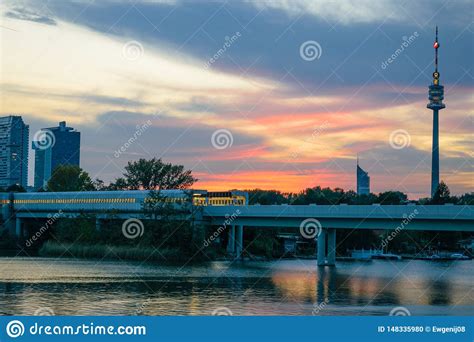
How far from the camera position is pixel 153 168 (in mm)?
148750

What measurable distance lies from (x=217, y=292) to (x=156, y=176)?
3898 inches

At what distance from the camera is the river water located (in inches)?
1639

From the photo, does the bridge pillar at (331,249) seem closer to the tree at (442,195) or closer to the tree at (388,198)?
the tree at (388,198)

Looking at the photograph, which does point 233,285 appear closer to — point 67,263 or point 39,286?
point 39,286

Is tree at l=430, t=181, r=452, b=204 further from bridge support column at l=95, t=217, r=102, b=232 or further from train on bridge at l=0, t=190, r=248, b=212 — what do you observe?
bridge support column at l=95, t=217, r=102, b=232

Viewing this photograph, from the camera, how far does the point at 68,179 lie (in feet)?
528

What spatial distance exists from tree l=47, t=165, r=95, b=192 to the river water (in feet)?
268

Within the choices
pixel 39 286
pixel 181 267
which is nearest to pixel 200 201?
pixel 181 267

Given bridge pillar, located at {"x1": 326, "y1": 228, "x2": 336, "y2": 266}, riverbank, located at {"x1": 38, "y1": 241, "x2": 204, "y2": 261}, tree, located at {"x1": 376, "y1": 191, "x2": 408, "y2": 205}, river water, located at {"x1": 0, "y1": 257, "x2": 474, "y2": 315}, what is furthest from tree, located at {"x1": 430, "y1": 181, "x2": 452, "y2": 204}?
river water, located at {"x1": 0, "y1": 257, "x2": 474, "y2": 315}

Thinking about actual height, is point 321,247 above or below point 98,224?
below

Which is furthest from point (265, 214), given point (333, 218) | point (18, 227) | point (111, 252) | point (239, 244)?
point (18, 227)

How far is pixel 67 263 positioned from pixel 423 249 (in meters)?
84.1

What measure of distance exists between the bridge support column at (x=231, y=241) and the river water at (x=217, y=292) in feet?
86.0

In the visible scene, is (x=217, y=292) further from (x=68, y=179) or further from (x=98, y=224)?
(x=68, y=179)
